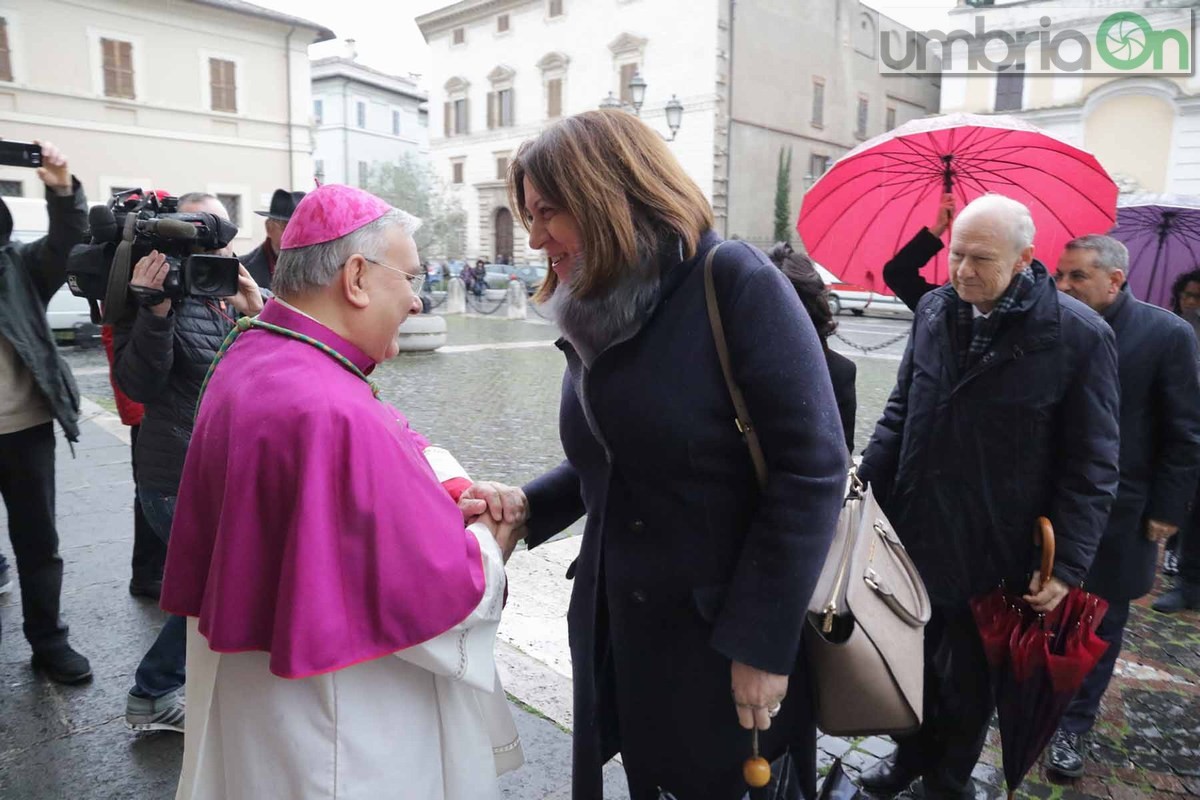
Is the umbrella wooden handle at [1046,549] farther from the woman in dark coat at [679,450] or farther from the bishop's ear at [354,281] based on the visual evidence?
the bishop's ear at [354,281]

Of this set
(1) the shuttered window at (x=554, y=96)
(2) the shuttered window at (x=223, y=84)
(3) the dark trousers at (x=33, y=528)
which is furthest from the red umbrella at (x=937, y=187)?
(1) the shuttered window at (x=554, y=96)

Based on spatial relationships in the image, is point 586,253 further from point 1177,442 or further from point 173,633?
point 1177,442

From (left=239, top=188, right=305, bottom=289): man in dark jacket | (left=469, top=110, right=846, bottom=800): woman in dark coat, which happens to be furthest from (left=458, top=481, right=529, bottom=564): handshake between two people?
(left=239, top=188, right=305, bottom=289): man in dark jacket

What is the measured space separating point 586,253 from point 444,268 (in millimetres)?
31001

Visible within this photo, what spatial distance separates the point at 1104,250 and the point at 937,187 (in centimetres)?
61

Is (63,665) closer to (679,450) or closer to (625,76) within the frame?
(679,450)

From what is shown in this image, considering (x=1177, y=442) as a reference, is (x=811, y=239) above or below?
above

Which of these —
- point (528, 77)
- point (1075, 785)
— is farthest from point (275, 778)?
A: point (528, 77)

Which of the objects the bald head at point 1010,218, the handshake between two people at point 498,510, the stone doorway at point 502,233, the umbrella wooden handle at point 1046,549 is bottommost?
the umbrella wooden handle at point 1046,549

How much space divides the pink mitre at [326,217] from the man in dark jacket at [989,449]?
163cm

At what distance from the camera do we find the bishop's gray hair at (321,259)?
154cm

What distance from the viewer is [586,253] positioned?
1.49m

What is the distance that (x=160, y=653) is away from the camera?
266 cm

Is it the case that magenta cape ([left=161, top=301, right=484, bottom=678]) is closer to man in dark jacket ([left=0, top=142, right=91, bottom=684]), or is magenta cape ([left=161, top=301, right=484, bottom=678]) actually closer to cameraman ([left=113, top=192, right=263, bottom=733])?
cameraman ([left=113, top=192, right=263, bottom=733])
